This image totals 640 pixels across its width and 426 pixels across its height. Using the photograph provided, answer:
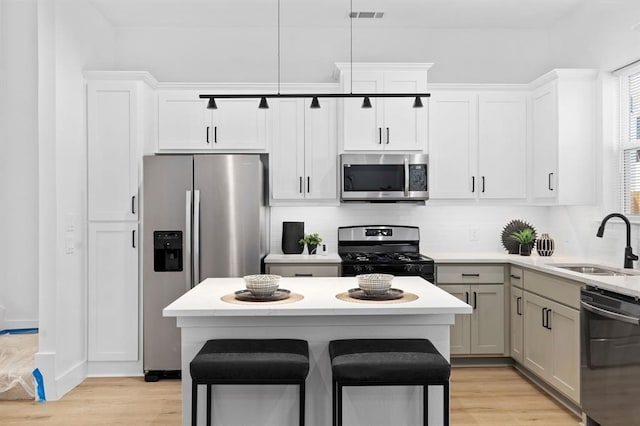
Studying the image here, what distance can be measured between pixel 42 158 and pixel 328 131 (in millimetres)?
2272

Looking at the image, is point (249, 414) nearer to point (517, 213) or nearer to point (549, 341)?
point (549, 341)

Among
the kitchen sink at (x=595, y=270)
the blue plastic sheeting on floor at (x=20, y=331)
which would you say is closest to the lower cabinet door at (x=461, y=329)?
the kitchen sink at (x=595, y=270)

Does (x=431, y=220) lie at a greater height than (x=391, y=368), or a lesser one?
greater

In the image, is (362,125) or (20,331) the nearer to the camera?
(362,125)

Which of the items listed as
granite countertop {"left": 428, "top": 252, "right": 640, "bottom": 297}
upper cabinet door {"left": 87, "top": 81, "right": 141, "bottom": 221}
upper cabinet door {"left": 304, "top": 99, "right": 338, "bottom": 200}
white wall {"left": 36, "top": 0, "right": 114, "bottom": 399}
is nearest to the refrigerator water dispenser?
upper cabinet door {"left": 87, "top": 81, "right": 141, "bottom": 221}

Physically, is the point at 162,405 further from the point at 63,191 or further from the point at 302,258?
the point at 63,191

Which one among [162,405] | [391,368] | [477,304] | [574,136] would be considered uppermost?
[574,136]

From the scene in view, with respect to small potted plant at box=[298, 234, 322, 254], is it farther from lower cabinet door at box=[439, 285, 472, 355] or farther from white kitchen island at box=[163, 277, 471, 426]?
white kitchen island at box=[163, 277, 471, 426]

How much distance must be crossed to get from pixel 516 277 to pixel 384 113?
68.9 inches

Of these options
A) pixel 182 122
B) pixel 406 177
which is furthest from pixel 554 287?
pixel 182 122

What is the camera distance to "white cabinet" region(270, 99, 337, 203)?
459 centimetres

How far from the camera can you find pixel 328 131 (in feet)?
15.1

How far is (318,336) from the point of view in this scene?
263 cm

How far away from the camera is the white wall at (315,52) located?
4.95 metres
